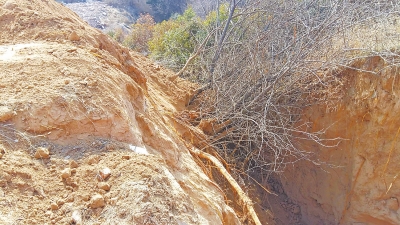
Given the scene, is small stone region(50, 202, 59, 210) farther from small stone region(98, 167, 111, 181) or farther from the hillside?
small stone region(98, 167, 111, 181)

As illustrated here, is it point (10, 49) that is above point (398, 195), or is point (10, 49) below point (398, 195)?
above

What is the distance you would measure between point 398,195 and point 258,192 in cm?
172

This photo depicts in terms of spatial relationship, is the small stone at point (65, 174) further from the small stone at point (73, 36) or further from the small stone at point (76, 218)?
the small stone at point (73, 36)

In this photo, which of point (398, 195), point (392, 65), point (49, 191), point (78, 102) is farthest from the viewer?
point (398, 195)

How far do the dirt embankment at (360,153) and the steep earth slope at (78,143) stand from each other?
7.69 ft

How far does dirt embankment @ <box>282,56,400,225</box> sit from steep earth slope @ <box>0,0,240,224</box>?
2.35 m

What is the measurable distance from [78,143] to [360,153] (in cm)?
367

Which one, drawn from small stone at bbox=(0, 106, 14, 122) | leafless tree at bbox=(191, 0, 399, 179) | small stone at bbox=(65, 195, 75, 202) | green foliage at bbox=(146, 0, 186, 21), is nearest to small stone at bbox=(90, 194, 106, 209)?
small stone at bbox=(65, 195, 75, 202)

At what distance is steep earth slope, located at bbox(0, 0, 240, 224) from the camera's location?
1.81 m

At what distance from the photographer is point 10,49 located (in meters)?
2.88

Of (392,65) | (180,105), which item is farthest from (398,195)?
(180,105)

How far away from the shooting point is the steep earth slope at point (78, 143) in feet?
5.94

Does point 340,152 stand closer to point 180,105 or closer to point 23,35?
point 180,105

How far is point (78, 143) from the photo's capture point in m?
2.26
